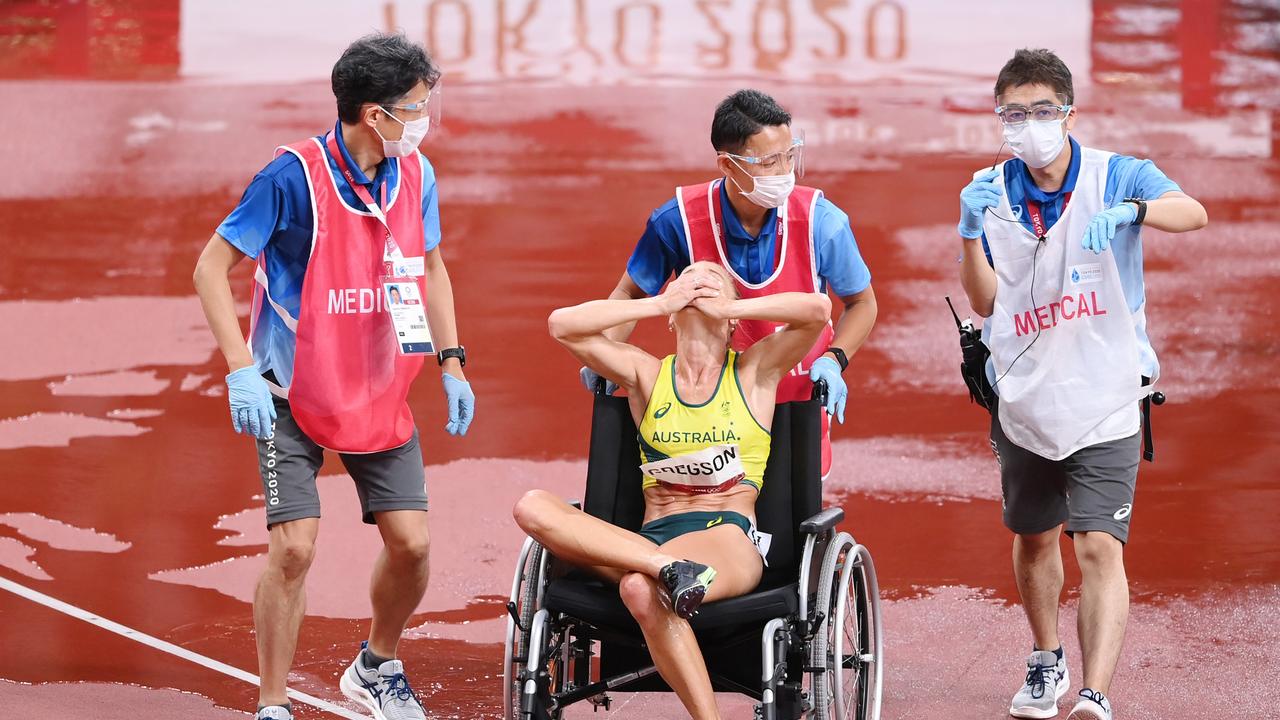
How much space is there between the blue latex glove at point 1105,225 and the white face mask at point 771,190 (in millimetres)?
733

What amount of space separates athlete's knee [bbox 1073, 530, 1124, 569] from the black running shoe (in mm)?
1026

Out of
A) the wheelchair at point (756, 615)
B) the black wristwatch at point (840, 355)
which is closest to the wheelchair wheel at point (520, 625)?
the wheelchair at point (756, 615)

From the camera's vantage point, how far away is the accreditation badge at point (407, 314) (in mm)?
3752

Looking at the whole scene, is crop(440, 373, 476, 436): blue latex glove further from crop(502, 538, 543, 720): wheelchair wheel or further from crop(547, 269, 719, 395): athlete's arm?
crop(502, 538, 543, 720): wheelchair wheel

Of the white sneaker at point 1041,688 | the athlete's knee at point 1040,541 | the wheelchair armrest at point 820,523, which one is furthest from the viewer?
the athlete's knee at point 1040,541

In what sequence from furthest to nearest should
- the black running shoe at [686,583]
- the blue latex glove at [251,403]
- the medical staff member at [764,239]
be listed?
the medical staff member at [764,239] < the blue latex glove at [251,403] < the black running shoe at [686,583]

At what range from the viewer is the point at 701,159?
9.23 m

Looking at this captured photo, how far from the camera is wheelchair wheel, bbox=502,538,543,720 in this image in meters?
3.46

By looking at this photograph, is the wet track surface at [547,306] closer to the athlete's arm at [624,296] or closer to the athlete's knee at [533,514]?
the athlete's knee at [533,514]

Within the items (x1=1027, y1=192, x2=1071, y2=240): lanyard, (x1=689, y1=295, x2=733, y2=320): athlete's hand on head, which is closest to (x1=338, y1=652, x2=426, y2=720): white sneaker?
(x1=689, y1=295, x2=733, y2=320): athlete's hand on head

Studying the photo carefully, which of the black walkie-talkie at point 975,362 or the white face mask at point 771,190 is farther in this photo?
the black walkie-talkie at point 975,362

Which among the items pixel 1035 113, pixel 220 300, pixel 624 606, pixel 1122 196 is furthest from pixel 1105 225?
pixel 220 300

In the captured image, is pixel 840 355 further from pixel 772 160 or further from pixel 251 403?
pixel 251 403

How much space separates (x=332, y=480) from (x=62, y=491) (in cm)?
99
